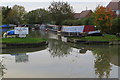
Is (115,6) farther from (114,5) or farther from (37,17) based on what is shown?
(37,17)

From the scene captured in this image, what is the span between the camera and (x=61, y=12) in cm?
5119

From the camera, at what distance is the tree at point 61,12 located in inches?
1998

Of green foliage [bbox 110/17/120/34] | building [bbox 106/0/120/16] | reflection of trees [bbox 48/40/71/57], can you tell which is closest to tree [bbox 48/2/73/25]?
building [bbox 106/0/120/16]

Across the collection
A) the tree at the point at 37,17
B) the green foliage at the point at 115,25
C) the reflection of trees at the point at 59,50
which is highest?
the tree at the point at 37,17

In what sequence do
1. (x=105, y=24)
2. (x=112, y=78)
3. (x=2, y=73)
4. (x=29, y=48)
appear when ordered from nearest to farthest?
(x=112, y=78) → (x=2, y=73) → (x=29, y=48) → (x=105, y=24)

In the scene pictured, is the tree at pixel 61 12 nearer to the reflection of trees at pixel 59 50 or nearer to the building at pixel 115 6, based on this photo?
the building at pixel 115 6

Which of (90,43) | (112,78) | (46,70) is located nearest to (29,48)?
(90,43)

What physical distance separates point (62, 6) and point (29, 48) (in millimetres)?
34335

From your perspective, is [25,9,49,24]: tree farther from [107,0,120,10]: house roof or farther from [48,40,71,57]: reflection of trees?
[48,40,71,57]: reflection of trees

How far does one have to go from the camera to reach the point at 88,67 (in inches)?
440

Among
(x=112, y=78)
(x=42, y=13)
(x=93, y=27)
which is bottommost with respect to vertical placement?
(x=112, y=78)

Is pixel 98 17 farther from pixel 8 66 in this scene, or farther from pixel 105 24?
pixel 8 66

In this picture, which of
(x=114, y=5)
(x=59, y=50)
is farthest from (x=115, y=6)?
(x=59, y=50)

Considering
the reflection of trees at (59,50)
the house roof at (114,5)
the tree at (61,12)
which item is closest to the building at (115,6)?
the house roof at (114,5)
